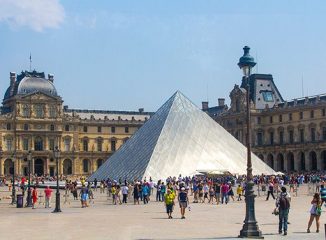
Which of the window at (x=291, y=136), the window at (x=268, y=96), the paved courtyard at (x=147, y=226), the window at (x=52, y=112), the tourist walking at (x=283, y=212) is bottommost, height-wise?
the paved courtyard at (x=147, y=226)

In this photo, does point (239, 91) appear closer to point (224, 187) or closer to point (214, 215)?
point (224, 187)

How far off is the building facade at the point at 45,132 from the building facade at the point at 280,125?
17.7 meters

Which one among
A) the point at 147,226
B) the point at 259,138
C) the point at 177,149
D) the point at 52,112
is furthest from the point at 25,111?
the point at 147,226

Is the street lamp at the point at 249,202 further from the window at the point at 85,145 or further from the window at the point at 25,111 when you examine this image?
the window at the point at 85,145

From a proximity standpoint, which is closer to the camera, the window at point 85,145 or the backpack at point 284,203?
the backpack at point 284,203

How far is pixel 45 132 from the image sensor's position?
8788cm

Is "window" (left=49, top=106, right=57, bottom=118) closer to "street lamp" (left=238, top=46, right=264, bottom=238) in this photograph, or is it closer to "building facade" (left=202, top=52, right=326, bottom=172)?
"building facade" (left=202, top=52, right=326, bottom=172)

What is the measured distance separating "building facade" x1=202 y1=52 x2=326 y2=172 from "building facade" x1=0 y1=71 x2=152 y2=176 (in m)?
17.7

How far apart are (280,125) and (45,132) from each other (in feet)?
102

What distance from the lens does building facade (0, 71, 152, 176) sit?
85.7 metres

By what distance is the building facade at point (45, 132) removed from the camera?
281 ft

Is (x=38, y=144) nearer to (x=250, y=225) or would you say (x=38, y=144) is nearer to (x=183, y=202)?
(x=183, y=202)

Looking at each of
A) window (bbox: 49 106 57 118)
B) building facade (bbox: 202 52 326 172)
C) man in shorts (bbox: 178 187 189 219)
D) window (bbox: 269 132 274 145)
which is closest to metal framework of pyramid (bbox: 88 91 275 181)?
man in shorts (bbox: 178 187 189 219)

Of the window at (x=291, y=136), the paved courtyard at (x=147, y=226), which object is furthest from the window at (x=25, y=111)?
the paved courtyard at (x=147, y=226)
